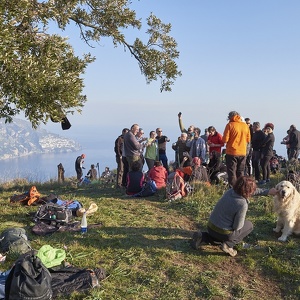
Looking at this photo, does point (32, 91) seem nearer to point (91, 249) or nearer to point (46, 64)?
point (46, 64)

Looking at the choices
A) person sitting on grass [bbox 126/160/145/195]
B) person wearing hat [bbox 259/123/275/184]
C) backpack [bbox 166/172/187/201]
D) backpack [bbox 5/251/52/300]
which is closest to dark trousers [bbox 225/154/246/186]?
backpack [bbox 166/172/187/201]

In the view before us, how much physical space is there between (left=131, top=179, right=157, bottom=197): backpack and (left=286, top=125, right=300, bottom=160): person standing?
7.40m

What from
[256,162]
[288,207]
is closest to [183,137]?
[256,162]

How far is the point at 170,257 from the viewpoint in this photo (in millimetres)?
5961

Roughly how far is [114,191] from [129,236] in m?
5.23

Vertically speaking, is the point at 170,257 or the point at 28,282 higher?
the point at 28,282

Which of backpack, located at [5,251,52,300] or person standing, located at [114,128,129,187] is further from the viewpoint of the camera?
person standing, located at [114,128,129,187]

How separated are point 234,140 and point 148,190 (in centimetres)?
300

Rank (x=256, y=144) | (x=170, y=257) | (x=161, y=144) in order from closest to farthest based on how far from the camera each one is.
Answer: (x=170, y=257), (x=256, y=144), (x=161, y=144)

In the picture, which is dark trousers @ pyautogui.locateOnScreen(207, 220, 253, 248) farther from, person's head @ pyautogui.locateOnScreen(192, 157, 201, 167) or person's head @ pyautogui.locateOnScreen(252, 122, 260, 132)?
person's head @ pyautogui.locateOnScreen(252, 122, 260, 132)

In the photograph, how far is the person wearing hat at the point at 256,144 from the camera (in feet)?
39.7

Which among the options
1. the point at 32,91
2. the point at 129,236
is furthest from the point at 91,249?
the point at 32,91

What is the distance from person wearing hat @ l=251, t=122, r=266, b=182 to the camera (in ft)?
39.7

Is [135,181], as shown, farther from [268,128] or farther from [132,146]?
[268,128]
